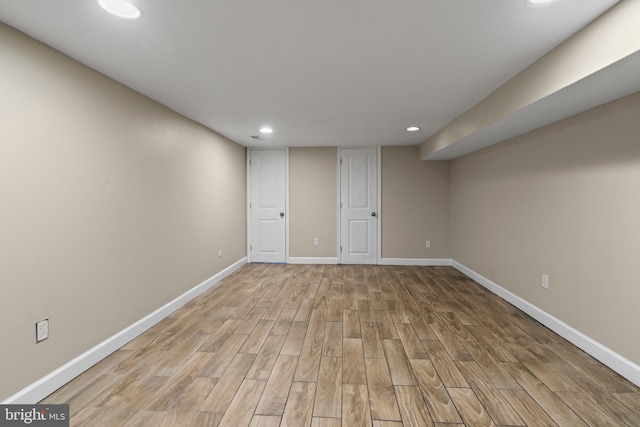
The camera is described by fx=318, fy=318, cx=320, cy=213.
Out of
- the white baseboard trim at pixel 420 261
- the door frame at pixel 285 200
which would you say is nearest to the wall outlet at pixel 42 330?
the door frame at pixel 285 200

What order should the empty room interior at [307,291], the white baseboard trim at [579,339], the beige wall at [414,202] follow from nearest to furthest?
the empty room interior at [307,291]
the white baseboard trim at [579,339]
the beige wall at [414,202]

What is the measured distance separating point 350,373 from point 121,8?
8.26 ft

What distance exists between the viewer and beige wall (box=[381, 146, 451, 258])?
5723 mm

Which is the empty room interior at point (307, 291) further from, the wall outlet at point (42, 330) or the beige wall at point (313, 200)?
the beige wall at point (313, 200)

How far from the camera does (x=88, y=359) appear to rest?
2244 millimetres


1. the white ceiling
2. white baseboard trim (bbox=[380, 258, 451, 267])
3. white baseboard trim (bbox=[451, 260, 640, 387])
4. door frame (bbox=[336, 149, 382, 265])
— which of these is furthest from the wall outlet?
white baseboard trim (bbox=[380, 258, 451, 267])

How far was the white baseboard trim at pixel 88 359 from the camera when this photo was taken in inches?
71.9

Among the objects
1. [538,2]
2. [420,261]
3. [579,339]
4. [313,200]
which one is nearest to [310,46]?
[538,2]

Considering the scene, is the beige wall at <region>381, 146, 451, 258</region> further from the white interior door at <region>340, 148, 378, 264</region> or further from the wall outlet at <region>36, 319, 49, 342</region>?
the wall outlet at <region>36, 319, 49, 342</region>

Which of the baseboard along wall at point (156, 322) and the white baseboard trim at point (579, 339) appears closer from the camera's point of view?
the baseboard along wall at point (156, 322)

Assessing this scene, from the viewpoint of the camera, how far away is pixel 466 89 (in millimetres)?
2760

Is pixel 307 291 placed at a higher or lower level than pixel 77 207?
lower

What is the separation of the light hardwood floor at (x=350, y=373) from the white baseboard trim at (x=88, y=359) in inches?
2.3

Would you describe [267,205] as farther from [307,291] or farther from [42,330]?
[42,330]
